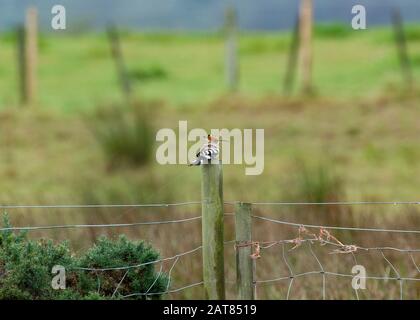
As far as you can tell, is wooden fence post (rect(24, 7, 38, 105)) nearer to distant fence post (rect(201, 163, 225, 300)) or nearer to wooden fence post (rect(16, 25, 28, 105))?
wooden fence post (rect(16, 25, 28, 105))

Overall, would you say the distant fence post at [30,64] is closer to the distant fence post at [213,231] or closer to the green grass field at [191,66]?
the green grass field at [191,66]

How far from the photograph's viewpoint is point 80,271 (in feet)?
24.6

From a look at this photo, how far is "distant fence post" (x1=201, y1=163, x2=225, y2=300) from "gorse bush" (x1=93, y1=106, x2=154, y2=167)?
10.8 meters

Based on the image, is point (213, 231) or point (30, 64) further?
point (30, 64)

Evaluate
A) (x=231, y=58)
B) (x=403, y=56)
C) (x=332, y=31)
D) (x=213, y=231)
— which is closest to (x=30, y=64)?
(x=231, y=58)

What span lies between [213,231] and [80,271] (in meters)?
0.85

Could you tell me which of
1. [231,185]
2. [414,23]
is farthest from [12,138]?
[414,23]

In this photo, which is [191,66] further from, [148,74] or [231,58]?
[231,58]

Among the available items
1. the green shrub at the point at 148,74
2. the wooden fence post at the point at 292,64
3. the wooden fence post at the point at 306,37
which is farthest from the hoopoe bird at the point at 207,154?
the green shrub at the point at 148,74

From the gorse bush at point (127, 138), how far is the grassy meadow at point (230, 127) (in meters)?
0.17

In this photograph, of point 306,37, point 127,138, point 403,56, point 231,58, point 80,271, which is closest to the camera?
point 80,271

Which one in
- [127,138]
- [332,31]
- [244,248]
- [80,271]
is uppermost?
[332,31]

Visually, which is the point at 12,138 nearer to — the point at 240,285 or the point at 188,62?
the point at 188,62

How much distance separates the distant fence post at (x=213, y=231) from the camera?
7.20 metres
